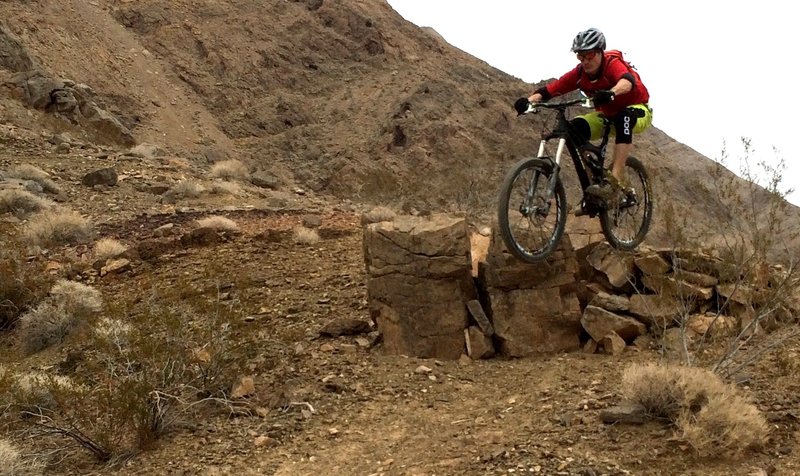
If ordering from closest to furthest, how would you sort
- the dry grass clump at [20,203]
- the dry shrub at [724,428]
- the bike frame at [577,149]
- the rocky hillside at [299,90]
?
the dry shrub at [724,428] → the bike frame at [577,149] → the dry grass clump at [20,203] → the rocky hillside at [299,90]

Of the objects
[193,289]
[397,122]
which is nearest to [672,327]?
[193,289]

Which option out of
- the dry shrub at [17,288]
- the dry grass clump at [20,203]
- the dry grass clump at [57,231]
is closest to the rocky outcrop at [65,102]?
the dry grass clump at [20,203]

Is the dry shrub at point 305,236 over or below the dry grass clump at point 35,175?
over

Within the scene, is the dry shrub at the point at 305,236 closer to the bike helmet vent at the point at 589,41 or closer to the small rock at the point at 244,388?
the small rock at the point at 244,388

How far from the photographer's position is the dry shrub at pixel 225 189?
15.0m

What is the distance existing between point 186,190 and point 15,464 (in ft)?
31.2

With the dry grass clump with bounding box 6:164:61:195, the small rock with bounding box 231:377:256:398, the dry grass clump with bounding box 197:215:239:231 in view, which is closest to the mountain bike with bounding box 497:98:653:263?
the small rock with bounding box 231:377:256:398

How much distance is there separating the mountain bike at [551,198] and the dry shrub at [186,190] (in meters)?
9.23

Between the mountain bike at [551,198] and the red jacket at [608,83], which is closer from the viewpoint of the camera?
the mountain bike at [551,198]

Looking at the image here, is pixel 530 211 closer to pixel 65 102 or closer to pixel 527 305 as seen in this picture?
pixel 527 305

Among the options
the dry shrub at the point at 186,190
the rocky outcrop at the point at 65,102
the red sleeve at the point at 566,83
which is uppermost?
the red sleeve at the point at 566,83

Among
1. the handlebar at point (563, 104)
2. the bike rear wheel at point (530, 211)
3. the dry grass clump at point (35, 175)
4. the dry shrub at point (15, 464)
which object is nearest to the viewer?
the dry shrub at point (15, 464)

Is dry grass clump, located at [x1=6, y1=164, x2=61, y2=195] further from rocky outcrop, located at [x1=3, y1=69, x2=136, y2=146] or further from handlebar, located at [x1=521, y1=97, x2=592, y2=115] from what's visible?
handlebar, located at [x1=521, y1=97, x2=592, y2=115]

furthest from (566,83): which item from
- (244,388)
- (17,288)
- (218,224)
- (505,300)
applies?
(17,288)
